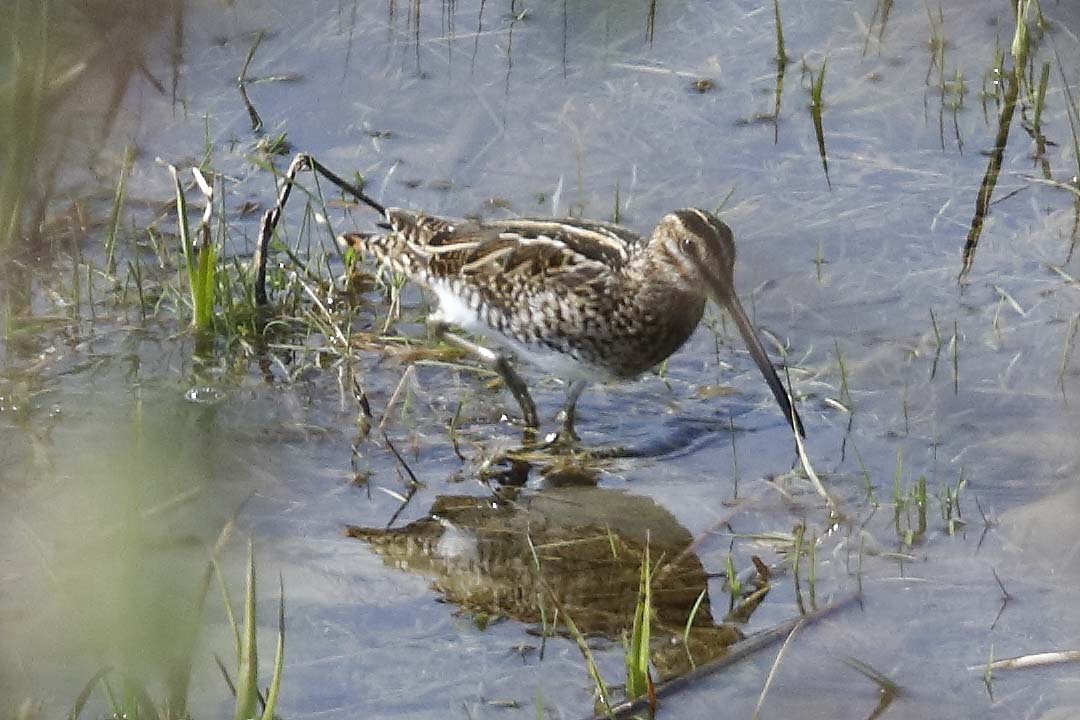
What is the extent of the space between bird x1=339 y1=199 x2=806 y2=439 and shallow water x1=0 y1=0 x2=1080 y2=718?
0.14 m

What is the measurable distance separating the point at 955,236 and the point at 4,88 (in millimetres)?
4846

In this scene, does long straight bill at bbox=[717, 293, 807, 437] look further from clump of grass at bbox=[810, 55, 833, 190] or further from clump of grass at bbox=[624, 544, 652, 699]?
clump of grass at bbox=[810, 55, 833, 190]

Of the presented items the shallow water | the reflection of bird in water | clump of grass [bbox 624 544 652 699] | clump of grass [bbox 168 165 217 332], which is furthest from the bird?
clump of grass [bbox 624 544 652 699]

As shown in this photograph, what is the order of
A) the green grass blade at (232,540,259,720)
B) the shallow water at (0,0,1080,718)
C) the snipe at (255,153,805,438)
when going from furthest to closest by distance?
the snipe at (255,153,805,438) → the green grass blade at (232,540,259,720) → the shallow water at (0,0,1080,718)

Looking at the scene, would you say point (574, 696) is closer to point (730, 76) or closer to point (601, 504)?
point (601, 504)

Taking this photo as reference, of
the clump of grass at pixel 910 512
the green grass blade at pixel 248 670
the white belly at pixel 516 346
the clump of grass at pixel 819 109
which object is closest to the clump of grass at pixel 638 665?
the green grass blade at pixel 248 670

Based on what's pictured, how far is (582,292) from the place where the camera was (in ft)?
15.3

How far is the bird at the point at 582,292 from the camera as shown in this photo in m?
4.48

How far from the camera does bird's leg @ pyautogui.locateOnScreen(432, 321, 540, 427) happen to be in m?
4.68

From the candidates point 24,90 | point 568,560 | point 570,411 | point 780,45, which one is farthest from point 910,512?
point 24,90

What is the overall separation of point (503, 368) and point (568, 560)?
0.92 metres

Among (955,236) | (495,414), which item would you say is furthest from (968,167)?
(495,414)

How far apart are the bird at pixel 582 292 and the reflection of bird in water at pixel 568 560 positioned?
0.43m

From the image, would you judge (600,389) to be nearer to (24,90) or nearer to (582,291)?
(582,291)
